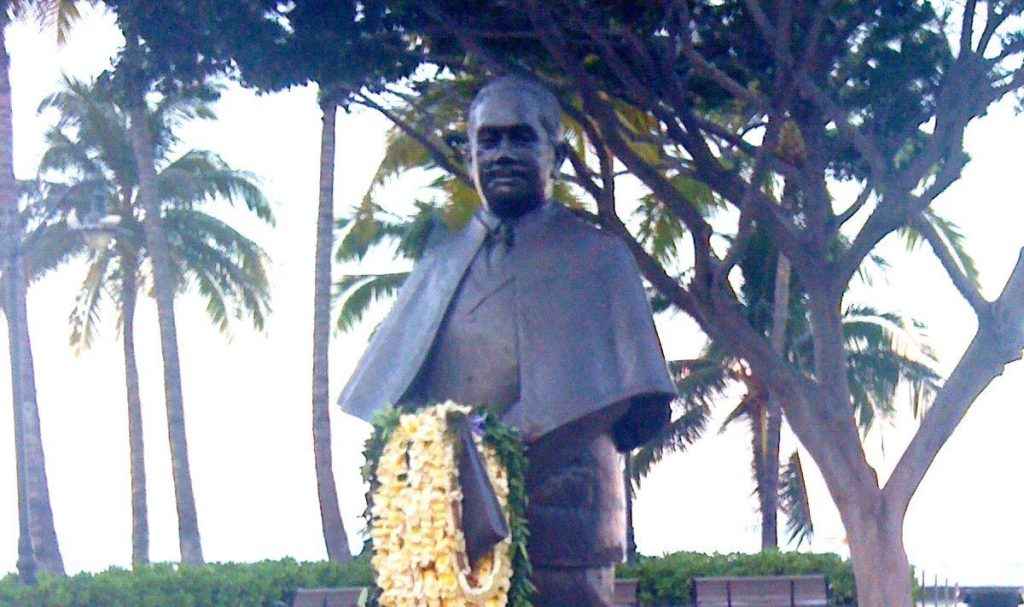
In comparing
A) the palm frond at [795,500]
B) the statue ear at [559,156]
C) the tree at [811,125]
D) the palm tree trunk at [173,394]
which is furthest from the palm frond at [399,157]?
the statue ear at [559,156]

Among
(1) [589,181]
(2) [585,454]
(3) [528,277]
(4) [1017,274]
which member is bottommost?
(2) [585,454]

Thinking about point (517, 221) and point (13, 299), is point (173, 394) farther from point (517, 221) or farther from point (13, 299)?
point (517, 221)

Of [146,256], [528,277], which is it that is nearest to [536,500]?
[528,277]

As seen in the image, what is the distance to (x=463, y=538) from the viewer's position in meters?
4.18

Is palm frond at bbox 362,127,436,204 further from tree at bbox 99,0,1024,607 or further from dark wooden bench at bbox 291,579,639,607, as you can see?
dark wooden bench at bbox 291,579,639,607

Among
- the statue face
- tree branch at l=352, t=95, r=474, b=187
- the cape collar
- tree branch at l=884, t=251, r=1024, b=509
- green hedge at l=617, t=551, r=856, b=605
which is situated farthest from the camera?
green hedge at l=617, t=551, r=856, b=605

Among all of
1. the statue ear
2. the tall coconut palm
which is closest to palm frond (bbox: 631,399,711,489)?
the tall coconut palm

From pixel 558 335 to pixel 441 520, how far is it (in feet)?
1.97

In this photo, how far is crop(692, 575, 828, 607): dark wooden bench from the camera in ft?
52.4

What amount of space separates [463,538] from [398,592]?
24 cm

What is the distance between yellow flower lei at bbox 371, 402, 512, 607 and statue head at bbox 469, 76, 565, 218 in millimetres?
666

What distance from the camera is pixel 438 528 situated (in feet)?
13.7

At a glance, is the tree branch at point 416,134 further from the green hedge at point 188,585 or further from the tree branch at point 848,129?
the green hedge at point 188,585

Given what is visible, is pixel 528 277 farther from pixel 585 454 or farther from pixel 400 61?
pixel 400 61
